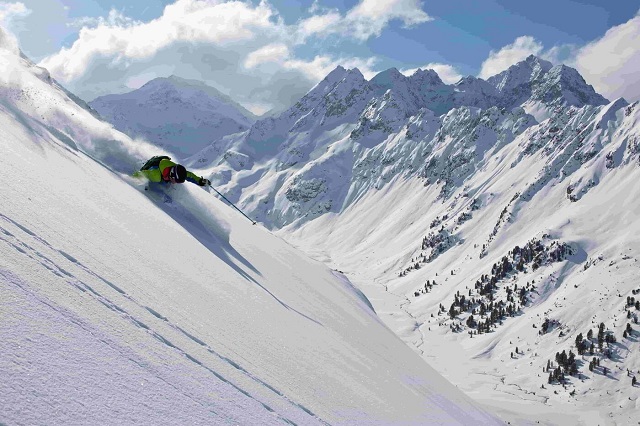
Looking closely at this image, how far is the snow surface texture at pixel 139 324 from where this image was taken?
444 cm

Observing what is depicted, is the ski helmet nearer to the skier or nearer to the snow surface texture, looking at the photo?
the skier

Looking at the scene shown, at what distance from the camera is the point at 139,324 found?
21.1 feet

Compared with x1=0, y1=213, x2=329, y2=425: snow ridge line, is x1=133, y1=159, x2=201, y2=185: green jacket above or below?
above

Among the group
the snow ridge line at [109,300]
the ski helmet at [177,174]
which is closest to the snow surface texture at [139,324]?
the snow ridge line at [109,300]

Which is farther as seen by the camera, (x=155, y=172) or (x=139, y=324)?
(x=155, y=172)

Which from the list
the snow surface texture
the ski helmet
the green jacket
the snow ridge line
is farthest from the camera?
the ski helmet

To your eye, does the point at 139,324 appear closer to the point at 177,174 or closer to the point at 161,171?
the point at 161,171

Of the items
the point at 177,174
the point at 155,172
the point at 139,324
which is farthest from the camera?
the point at 177,174

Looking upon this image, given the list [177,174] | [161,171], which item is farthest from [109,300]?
[177,174]

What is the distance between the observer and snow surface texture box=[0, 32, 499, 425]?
444 cm

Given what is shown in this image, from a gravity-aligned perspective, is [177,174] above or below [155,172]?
above

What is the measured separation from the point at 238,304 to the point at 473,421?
521 inches

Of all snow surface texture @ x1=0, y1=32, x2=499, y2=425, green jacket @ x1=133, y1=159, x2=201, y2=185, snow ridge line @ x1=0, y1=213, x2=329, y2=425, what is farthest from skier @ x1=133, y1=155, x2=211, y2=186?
snow ridge line @ x1=0, y1=213, x2=329, y2=425

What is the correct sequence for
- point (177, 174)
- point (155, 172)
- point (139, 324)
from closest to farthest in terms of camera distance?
1. point (139, 324)
2. point (155, 172)
3. point (177, 174)
